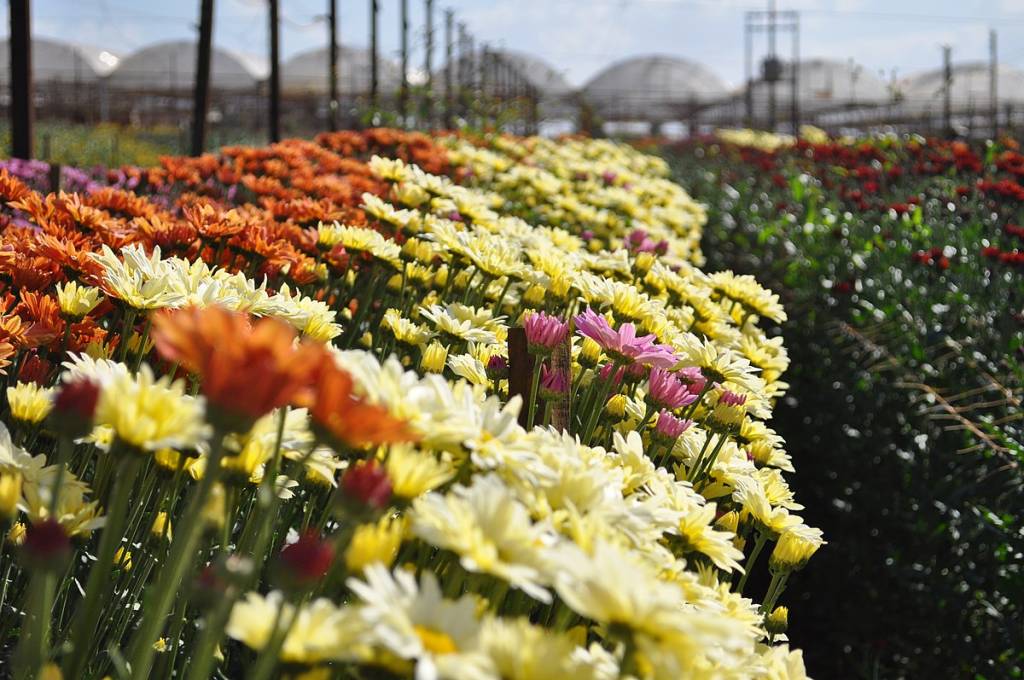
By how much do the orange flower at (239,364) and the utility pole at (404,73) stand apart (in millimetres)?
8822

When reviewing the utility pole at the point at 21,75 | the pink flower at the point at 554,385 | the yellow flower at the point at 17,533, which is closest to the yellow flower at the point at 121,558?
the yellow flower at the point at 17,533

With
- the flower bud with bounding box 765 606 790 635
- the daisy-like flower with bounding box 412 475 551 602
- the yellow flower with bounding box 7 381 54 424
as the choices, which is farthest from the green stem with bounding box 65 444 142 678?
the flower bud with bounding box 765 606 790 635

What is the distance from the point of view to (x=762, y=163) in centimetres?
966

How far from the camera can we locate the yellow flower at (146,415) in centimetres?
72

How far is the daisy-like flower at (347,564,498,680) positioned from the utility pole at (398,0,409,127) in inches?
350

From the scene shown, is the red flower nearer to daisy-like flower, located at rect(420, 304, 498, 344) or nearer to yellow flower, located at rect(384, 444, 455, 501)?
yellow flower, located at rect(384, 444, 455, 501)

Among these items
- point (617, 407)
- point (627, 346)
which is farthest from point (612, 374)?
point (617, 407)

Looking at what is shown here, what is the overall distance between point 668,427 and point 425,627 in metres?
0.94

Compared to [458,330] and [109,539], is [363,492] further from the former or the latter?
[458,330]

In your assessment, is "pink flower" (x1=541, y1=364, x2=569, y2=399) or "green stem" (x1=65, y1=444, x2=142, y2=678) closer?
"green stem" (x1=65, y1=444, x2=142, y2=678)

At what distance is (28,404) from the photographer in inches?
41.4

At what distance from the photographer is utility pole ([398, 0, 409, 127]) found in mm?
9484

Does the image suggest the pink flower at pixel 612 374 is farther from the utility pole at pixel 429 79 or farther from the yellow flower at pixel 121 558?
the utility pole at pixel 429 79

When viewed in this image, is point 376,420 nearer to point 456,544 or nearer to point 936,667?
point 456,544
